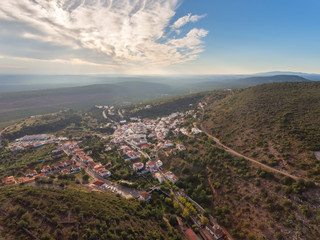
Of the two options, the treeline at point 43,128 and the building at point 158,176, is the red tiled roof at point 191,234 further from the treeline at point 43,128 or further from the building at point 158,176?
the treeline at point 43,128

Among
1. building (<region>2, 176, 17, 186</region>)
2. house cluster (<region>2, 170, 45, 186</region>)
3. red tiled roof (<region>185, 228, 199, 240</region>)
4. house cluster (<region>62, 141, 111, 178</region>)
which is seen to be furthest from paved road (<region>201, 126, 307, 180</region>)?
building (<region>2, 176, 17, 186</region>)

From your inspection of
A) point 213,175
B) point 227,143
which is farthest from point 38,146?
point 227,143

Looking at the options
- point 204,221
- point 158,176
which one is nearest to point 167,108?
point 158,176

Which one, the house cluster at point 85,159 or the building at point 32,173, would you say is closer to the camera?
the building at point 32,173

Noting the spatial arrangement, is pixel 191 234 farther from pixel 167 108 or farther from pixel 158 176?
pixel 167 108

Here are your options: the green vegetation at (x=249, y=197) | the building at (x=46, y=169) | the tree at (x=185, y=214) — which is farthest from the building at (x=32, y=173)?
the tree at (x=185, y=214)

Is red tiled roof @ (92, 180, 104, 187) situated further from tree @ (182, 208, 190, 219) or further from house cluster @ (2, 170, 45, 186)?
tree @ (182, 208, 190, 219)

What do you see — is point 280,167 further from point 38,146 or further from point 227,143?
point 38,146
